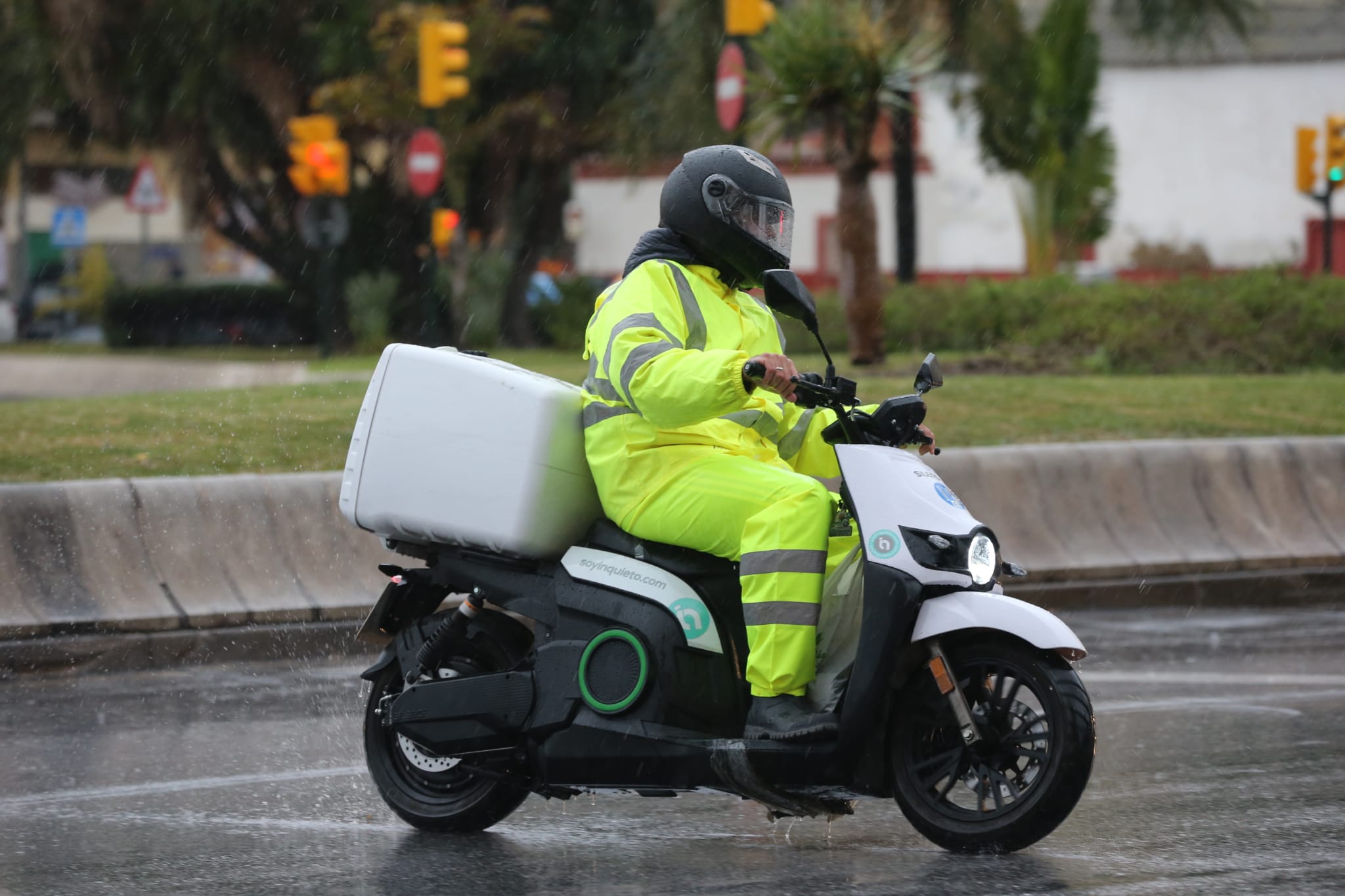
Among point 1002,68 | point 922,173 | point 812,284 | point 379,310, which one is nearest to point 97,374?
point 379,310

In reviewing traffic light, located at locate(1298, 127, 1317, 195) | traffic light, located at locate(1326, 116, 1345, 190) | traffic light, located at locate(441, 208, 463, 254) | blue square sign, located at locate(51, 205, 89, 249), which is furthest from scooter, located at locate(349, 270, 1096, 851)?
blue square sign, located at locate(51, 205, 89, 249)

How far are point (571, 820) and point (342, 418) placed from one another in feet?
21.4

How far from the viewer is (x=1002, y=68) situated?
2220 centimetres

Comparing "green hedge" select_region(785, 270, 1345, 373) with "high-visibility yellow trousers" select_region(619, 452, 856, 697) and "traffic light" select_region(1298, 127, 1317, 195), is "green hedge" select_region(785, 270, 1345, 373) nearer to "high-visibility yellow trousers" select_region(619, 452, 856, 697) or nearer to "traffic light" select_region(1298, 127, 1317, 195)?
"high-visibility yellow trousers" select_region(619, 452, 856, 697)

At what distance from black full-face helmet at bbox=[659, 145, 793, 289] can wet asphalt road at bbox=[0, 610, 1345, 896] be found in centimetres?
157

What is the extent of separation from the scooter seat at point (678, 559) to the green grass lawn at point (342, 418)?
5520mm

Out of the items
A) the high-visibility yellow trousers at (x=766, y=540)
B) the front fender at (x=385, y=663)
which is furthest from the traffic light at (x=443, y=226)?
the high-visibility yellow trousers at (x=766, y=540)

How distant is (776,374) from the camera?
4820 millimetres

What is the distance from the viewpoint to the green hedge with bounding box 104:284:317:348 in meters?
36.7

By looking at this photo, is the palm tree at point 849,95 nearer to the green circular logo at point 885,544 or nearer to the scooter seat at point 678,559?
the scooter seat at point 678,559

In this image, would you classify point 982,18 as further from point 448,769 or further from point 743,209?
point 448,769

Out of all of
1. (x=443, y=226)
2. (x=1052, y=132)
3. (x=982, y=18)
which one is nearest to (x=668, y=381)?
(x=982, y=18)

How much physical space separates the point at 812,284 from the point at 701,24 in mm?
16873

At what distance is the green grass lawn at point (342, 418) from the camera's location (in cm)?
1068
